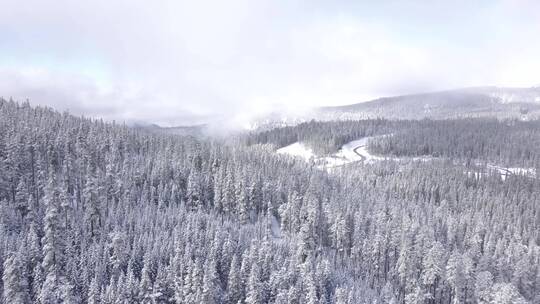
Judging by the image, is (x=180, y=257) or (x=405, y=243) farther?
(x=405, y=243)

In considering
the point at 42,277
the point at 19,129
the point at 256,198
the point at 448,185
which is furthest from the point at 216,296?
the point at 448,185

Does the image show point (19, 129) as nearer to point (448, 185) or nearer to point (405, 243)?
point (405, 243)

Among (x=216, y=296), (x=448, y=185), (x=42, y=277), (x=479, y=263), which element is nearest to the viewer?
(x=42, y=277)

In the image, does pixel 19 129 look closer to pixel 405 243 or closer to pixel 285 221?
pixel 285 221

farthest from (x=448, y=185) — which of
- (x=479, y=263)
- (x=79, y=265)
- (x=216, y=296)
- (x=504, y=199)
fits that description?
(x=79, y=265)

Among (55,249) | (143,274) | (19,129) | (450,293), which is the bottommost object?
(450,293)

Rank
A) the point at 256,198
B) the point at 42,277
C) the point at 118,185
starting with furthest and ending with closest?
the point at 256,198 → the point at 118,185 → the point at 42,277

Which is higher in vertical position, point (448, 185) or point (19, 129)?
point (19, 129)
